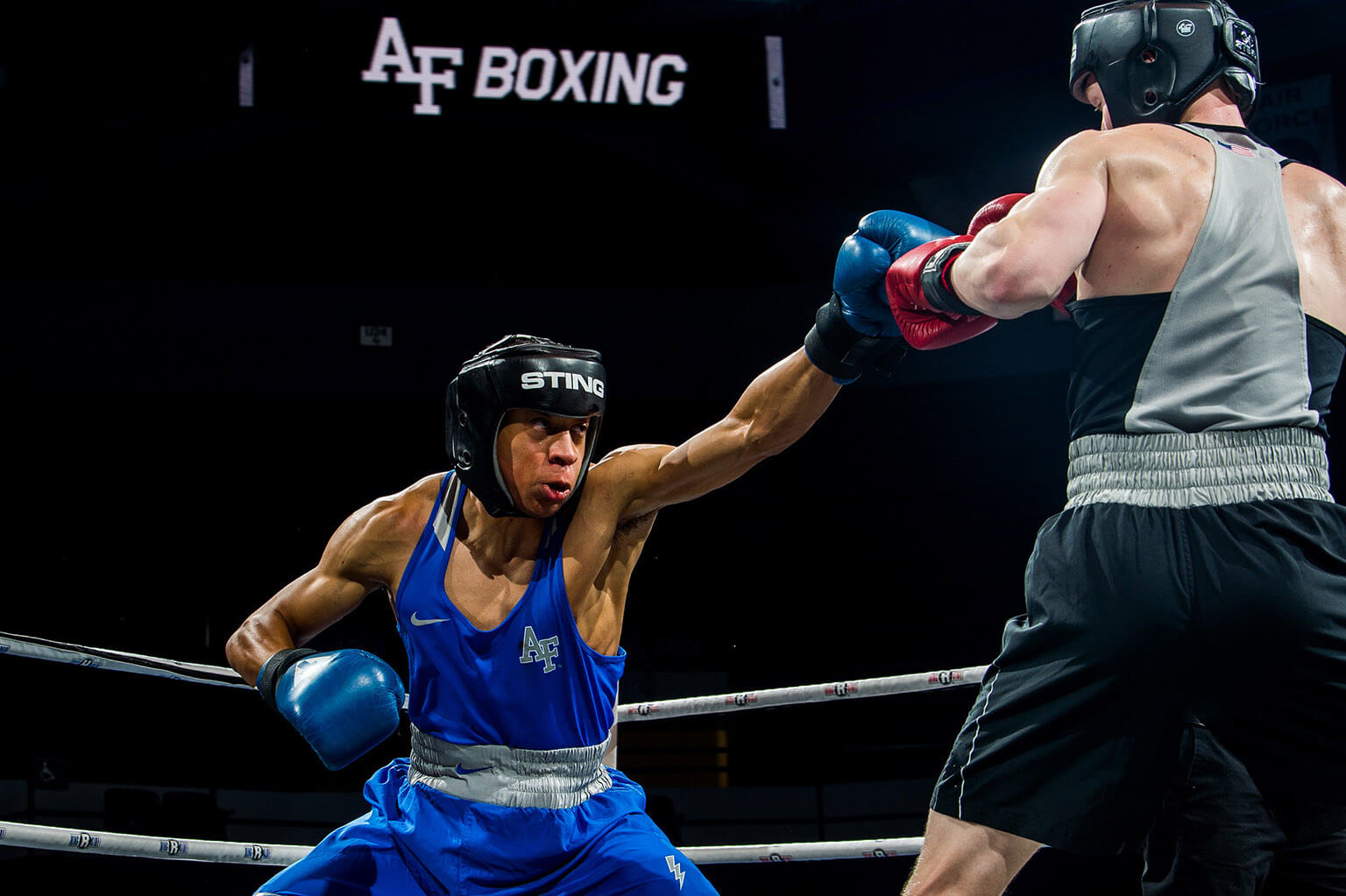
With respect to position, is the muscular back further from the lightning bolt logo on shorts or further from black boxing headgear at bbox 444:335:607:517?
the lightning bolt logo on shorts

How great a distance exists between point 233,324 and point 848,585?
16.6 feet

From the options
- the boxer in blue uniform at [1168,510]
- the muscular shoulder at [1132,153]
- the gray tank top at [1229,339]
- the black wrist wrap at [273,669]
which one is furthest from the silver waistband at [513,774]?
the muscular shoulder at [1132,153]

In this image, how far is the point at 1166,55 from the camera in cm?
173

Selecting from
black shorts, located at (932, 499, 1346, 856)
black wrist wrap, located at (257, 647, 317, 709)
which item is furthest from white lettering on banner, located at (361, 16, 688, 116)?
black shorts, located at (932, 499, 1346, 856)

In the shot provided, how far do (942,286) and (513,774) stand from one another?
3.82ft

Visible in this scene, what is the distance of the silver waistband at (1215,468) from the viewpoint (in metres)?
1.52

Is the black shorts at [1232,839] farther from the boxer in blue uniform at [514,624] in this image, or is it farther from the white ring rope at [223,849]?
the white ring rope at [223,849]

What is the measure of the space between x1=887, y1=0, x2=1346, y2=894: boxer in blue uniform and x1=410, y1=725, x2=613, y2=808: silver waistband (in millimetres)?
731

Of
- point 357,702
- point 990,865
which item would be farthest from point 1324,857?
point 357,702

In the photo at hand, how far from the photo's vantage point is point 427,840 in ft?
6.74

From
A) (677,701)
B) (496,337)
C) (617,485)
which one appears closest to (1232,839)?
(617,485)

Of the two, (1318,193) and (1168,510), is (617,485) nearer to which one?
(1168,510)

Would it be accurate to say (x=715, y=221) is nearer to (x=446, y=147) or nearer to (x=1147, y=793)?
(x=446, y=147)

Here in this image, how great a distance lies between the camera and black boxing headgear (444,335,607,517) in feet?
7.46
